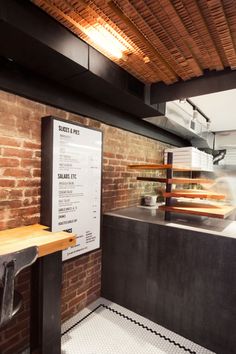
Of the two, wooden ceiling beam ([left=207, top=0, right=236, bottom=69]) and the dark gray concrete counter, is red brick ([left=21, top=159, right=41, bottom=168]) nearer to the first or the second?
the dark gray concrete counter

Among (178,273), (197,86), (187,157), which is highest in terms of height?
(197,86)

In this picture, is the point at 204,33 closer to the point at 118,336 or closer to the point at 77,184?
the point at 77,184

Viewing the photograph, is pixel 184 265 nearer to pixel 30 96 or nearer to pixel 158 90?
pixel 158 90

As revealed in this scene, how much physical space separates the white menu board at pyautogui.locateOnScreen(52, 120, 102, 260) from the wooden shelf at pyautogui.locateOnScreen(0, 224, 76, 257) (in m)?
0.43

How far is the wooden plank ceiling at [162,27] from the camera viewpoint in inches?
54.6

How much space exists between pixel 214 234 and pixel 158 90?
5.52 feet

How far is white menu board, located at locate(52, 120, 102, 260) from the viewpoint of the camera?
82.8 inches

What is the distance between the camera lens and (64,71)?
73.8 inches

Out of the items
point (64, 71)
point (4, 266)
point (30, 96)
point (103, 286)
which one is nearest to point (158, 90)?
point (64, 71)

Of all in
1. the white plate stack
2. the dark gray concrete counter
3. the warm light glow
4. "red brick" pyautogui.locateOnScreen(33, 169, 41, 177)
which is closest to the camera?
the warm light glow

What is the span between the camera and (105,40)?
1.76 meters

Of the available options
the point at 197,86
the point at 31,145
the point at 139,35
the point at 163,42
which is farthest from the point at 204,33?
the point at 31,145

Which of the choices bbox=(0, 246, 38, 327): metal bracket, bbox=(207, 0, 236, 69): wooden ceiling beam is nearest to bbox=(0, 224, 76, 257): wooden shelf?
bbox=(0, 246, 38, 327): metal bracket

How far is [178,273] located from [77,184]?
1.34 m
